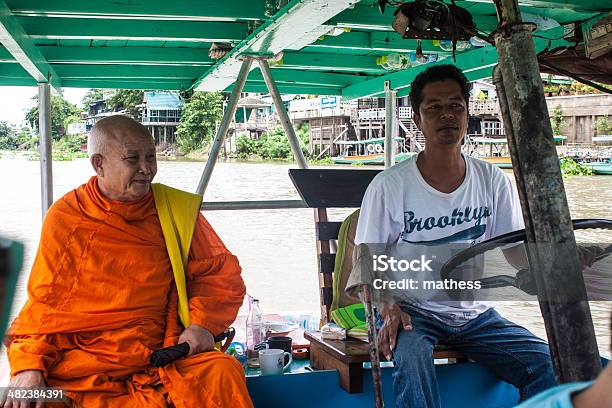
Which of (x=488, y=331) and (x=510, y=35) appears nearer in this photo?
(x=510, y=35)

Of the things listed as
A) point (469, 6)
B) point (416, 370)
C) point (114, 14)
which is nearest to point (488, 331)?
point (416, 370)

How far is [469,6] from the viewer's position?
348 cm

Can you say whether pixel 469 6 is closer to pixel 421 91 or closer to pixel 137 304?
pixel 421 91

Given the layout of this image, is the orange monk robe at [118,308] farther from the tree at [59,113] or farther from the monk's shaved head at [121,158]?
the tree at [59,113]

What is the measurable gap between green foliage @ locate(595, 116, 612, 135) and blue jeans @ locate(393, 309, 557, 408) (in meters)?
15.4

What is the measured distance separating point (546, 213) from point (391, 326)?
1.19 m

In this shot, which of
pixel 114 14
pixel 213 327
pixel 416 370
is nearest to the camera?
pixel 416 370

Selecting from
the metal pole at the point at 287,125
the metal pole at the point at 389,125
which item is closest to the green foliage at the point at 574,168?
the metal pole at the point at 389,125

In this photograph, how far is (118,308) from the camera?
2.47 m

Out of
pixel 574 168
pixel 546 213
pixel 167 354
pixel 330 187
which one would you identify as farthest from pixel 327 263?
pixel 574 168

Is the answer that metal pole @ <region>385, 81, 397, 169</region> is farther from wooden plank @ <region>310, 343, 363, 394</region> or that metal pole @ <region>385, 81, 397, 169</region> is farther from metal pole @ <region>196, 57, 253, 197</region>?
wooden plank @ <region>310, 343, 363, 394</region>

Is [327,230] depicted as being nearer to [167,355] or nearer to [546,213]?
[167,355]

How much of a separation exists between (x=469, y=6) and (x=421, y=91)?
111cm

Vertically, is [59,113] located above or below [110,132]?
above
